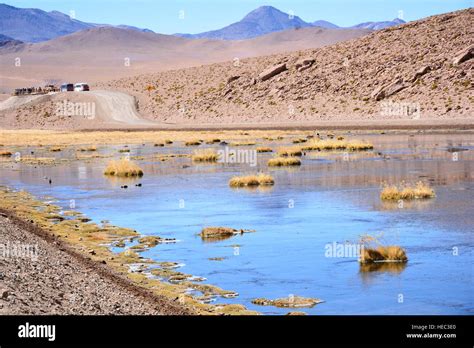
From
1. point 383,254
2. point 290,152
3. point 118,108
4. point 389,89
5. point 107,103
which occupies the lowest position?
point 383,254

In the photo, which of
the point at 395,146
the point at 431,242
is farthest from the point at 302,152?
the point at 431,242

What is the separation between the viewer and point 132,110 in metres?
113

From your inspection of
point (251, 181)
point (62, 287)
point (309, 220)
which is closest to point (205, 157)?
point (251, 181)

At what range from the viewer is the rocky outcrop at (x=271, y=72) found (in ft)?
384

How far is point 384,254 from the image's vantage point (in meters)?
18.5

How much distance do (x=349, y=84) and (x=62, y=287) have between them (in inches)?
3626

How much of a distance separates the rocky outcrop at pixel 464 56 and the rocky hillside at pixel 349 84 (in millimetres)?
109

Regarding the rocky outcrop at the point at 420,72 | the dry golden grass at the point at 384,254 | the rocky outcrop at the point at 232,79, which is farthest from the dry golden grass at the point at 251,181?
the rocky outcrop at the point at 232,79

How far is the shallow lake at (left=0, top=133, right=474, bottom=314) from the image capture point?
15977 millimetres

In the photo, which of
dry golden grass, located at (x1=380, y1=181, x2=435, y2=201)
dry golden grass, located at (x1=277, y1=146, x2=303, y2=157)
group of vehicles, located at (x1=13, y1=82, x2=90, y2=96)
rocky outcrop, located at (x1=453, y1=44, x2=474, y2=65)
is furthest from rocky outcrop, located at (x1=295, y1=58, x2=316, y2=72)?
dry golden grass, located at (x1=380, y1=181, x2=435, y2=201)

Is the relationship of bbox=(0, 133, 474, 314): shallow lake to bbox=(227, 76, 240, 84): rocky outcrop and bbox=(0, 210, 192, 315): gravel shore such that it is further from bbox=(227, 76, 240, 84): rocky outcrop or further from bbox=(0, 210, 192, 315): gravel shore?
bbox=(227, 76, 240, 84): rocky outcrop

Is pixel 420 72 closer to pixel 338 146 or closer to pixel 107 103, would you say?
pixel 107 103
